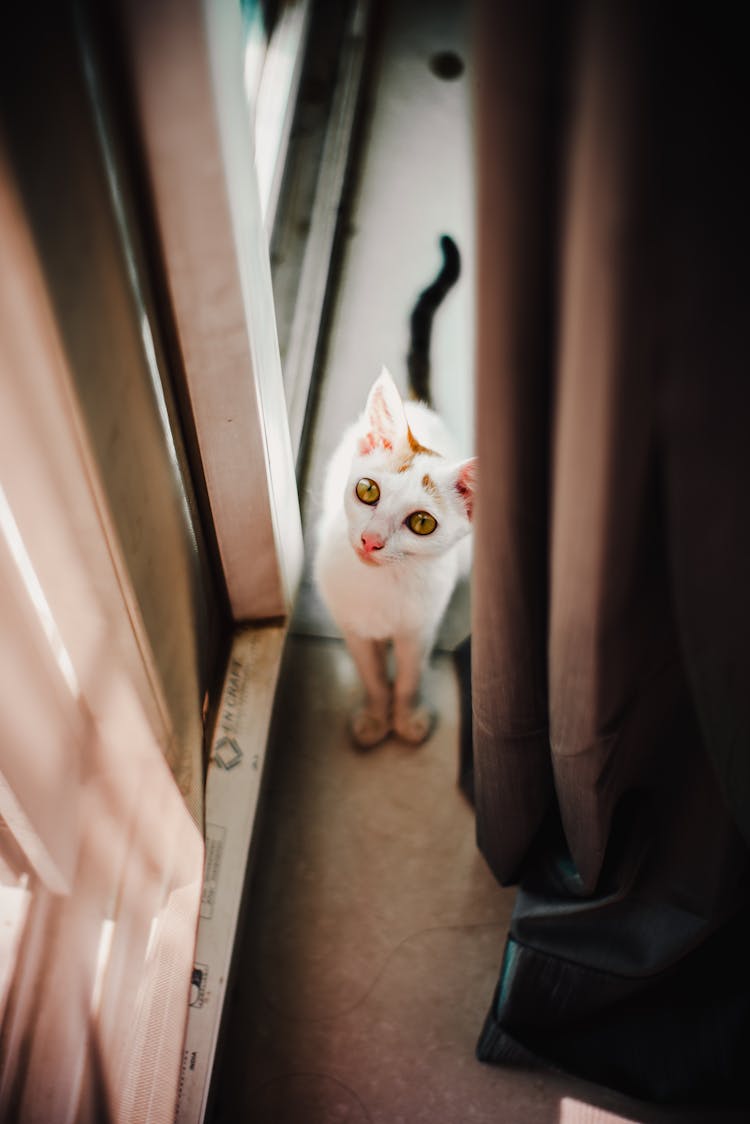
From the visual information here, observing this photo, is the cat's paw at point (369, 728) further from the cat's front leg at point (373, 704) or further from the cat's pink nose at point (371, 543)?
the cat's pink nose at point (371, 543)

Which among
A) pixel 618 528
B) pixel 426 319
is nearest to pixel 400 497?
pixel 618 528

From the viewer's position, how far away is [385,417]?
0.98 metres

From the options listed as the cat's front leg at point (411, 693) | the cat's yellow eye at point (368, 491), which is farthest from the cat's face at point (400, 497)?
the cat's front leg at point (411, 693)

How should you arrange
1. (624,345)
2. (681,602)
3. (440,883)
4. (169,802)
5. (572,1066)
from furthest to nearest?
(440,883) < (572,1066) < (169,802) < (681,602) < (624,345)

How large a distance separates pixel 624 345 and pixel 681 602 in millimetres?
214

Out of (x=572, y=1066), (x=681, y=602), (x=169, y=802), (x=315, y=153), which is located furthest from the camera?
(x=315, y=153)

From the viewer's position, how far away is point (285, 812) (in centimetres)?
123

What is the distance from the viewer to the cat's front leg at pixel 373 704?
47.7 inches

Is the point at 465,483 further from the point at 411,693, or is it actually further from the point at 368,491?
the point at 411,693

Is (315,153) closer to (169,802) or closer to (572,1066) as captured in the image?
(169,802)

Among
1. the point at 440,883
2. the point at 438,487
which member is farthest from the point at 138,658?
the point at 440,883

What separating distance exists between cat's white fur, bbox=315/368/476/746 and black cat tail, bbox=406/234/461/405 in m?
0.12

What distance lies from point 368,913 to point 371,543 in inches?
22.4

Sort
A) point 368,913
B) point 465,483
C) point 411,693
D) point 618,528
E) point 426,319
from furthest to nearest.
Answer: point 426,319
point 411,693
point 368,913
point 465,483
point 618,528
